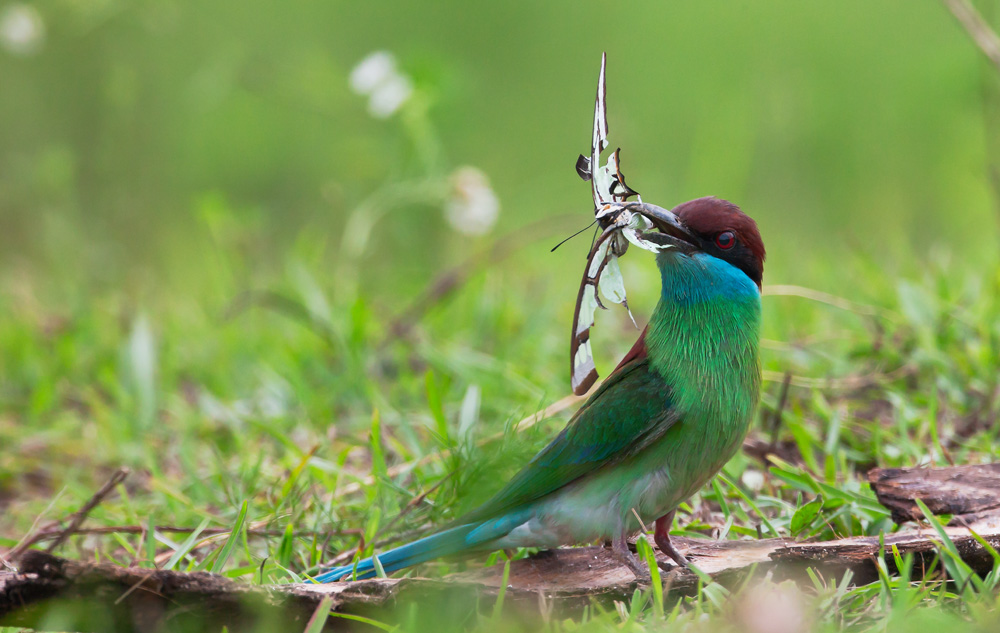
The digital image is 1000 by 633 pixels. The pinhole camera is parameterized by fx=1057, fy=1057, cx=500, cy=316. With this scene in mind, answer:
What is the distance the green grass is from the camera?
2.97 metres

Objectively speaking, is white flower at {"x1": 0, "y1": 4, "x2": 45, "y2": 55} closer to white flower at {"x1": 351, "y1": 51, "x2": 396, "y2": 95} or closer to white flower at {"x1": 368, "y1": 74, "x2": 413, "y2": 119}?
white flower at {"x1": 351, "y1": 51, "x2": 396, "y2": 95}

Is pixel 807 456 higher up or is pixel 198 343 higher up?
pixel 198 343

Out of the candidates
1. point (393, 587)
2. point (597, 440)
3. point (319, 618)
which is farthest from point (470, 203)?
point (319, 618)

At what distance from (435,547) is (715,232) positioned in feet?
3.42

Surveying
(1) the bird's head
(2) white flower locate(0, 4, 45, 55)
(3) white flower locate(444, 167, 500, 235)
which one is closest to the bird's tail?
(1) the bird's head

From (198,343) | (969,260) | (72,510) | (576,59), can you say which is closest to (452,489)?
(72,510)

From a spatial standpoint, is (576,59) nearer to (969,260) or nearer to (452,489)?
(969,260)

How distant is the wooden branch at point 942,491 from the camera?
2.57m

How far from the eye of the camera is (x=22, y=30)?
19.7 ft

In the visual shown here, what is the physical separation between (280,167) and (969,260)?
5193 mm

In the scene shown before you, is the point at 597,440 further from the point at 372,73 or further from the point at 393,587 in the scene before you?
the point at 372,73

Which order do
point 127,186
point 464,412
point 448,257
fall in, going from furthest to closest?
point 127,186
point 448,257
point 464,412

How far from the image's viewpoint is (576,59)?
9.44 meters

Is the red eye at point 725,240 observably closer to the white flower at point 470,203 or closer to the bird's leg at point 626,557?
the bird's leg at point 626,557
